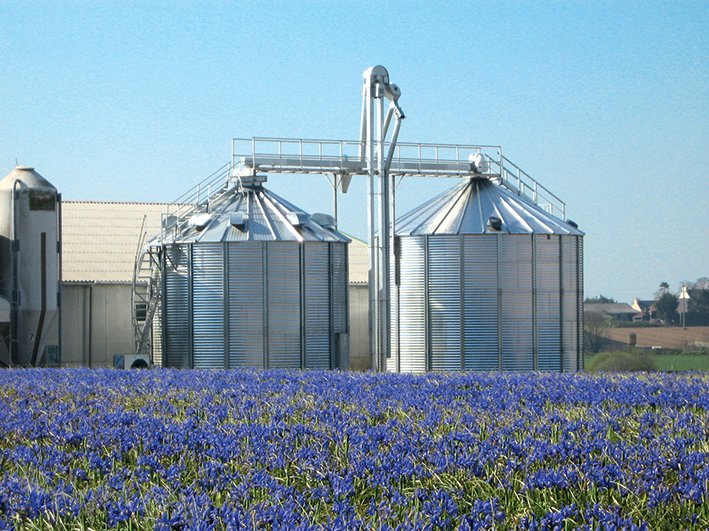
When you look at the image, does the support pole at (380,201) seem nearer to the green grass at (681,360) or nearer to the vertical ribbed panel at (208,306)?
the vertical ribbed panel at (208,306)

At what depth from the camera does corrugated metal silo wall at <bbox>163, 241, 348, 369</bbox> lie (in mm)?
38750

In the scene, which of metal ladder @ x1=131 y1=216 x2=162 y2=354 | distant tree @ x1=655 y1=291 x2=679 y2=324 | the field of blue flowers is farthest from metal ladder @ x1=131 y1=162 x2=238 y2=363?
distant tree @ x1=655 y1=291 x2=679 y2=324

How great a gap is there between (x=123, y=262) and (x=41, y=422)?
111 ft

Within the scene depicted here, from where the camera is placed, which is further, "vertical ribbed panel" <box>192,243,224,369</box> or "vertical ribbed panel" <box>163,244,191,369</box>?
"vertical ribbed panel" <box>163,244,191,369</box>

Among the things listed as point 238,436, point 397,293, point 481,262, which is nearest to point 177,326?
point 397,293

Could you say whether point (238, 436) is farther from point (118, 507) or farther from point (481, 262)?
point (481, 262)

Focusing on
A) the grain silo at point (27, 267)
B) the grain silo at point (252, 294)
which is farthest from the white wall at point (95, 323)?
the grain silo at point (252, 294)

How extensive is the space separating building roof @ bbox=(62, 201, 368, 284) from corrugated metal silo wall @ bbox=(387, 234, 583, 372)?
9.73 m

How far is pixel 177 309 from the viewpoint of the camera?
39.8 meters

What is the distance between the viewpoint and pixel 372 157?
39938mm

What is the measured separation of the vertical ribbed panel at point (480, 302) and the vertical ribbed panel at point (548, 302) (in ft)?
5.36

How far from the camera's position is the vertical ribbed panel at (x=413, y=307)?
132 ft

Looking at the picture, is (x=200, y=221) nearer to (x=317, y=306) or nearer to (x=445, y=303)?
(x=317, y=306)

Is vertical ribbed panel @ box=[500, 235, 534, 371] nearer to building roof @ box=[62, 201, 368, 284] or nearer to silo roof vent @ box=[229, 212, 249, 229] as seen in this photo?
silo roof vent @ box=[229, 212, 249, 229]
